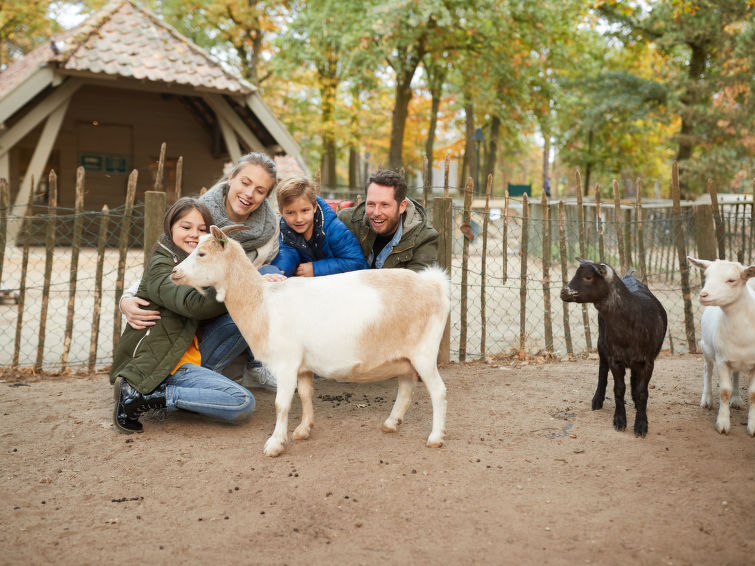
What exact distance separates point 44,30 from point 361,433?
2441 cm

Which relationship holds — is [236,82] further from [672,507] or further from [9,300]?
[672,507]

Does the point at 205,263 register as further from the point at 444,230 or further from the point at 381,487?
the point at 444,230

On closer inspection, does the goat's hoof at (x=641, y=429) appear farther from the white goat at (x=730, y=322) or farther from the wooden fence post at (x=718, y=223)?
the wooden fence post at (x=718, y=223)

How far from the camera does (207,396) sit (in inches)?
153

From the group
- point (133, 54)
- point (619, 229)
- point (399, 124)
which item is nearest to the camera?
point (619, 229)

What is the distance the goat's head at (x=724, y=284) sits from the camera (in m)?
3.88

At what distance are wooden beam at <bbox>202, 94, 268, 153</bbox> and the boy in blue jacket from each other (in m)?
9.25

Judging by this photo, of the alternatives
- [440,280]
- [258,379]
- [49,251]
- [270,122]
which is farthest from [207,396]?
[270,122]

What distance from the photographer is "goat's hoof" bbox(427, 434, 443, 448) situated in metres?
3.70

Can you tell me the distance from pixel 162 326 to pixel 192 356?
375 mm

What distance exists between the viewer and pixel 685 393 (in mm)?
4824

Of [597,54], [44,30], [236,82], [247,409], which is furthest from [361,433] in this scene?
[597,54]

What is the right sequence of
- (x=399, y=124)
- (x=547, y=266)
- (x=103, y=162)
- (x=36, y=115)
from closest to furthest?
(x=547, y=266) → (x=36, y=115) → (x=103, y=162) → (x=399, y=124)

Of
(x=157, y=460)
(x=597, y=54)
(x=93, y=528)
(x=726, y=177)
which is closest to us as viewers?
(x=93, y=528)
